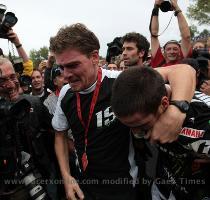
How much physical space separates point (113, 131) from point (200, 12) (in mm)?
34431

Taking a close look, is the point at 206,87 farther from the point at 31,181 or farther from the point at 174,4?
the point at 31,181

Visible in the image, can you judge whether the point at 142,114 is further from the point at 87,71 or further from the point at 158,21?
the point at 158,21

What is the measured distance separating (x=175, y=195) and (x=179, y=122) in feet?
2.36

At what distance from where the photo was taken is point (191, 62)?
3102 millimetres

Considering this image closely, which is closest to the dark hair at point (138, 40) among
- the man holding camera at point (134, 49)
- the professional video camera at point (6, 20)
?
the man holding camera at point (134, 49)

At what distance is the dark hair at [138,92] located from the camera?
5.09 feet

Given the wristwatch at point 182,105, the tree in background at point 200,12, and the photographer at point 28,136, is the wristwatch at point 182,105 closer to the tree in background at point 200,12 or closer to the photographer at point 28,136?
the photographer at point 28,136

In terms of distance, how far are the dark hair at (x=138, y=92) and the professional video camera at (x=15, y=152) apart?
83 cm

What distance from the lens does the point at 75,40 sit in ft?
6.77

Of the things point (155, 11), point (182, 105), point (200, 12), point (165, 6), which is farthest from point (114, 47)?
point (200, 12)

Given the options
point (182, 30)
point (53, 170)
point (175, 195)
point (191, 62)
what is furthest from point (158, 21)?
point (175, 195)

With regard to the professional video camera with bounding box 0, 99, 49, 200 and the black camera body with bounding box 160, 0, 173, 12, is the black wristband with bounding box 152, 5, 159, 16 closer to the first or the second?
the black camera body with bounding box 160, 0, 173, 12

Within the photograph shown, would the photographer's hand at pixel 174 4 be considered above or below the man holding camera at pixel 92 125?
above

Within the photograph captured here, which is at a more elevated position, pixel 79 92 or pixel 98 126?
pixel 79 92
